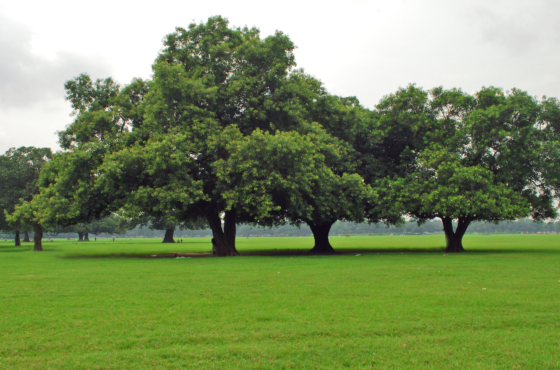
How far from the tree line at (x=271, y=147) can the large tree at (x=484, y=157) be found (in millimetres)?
96

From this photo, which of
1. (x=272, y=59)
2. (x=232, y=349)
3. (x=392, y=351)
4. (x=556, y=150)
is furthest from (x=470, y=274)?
(x=272, y=59)

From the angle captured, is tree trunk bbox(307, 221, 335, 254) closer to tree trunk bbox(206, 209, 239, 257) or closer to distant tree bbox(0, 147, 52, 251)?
tree trunk bbox(206, 209, 239, 257)

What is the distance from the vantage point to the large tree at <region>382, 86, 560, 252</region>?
28.1 meters

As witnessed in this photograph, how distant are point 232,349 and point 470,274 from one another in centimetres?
1226

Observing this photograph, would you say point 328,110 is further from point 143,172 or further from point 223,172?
point 143,172

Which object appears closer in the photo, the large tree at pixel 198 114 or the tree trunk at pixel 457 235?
the large tree at pixel 198 114

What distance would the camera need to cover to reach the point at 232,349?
253 inches

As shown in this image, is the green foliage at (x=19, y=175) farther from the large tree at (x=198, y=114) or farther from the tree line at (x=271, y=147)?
the large tree at (x=198, y=114)

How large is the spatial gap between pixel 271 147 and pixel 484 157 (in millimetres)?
16156

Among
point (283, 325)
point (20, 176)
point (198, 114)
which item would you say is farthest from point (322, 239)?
point (20, 176)

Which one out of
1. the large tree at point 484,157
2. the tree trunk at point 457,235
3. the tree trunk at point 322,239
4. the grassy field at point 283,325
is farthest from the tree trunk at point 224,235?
the grassy field at point 283,325

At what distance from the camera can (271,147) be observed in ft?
83.3

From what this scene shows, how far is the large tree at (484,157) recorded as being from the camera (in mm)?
28094

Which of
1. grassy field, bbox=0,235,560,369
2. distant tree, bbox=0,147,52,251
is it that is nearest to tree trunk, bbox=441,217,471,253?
grassy field, bbox=0,235,560,369
